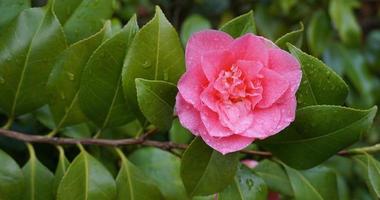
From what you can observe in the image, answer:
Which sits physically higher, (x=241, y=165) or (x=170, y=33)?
(x=170, y=33)

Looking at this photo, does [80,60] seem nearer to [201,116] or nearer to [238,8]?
[201,116]

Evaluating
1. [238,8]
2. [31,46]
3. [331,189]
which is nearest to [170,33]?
[31,46]

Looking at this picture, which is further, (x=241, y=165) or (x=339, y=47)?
(x=339, y=47)

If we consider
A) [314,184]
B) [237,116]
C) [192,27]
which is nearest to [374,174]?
[314,184]

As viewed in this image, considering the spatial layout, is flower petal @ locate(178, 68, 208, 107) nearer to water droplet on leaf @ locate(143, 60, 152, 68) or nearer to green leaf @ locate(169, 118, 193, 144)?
water droplet on leaf @ locate(143, 60, 152, 68)

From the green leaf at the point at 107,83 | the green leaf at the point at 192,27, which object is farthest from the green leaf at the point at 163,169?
the green leaf at the point at 192,27

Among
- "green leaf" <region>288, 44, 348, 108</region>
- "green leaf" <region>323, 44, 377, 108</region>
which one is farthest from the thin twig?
"green leaf" <region>323, 44, 377, 108</region>
